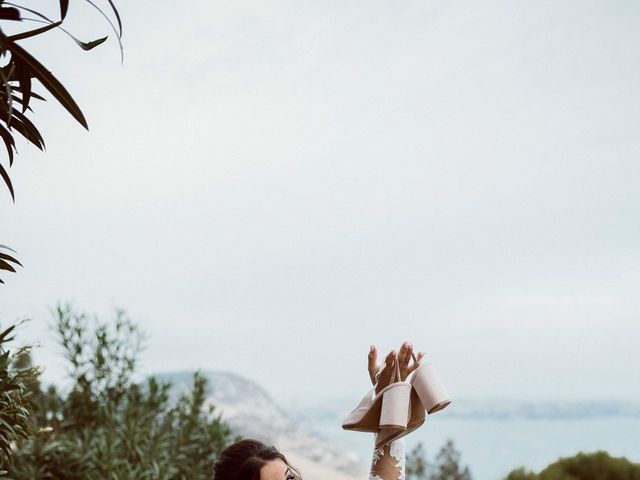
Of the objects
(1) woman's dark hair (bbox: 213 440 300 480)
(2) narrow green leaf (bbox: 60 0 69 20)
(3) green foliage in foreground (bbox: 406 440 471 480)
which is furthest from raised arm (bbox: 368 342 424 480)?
(3) green foliage in foreground (bbox: 406 440 471 480)

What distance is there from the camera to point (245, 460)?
1590 mm

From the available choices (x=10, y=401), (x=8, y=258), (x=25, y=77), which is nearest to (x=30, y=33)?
(x=25, y=77)

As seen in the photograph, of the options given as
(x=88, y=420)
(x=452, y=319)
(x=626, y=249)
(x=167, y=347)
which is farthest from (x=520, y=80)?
(x=88, y=420)

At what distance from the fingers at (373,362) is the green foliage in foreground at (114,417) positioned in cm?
256

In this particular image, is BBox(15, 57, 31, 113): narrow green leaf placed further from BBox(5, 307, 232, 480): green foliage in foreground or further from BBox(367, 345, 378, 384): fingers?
BBox(5, 307, 232, 480): green foliage in foreground

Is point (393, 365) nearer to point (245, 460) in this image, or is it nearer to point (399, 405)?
point (399, 405)

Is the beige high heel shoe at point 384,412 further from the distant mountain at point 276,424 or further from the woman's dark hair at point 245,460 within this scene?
the distant mountain at point 276,424

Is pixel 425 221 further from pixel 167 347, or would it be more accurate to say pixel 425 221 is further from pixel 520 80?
pixel 167 347

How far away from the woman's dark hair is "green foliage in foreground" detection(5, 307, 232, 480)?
253cm

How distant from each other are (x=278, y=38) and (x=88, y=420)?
8.95 feet

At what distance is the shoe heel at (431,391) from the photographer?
1.61 metres

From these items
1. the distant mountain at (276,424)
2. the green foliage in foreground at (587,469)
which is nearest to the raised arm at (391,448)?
the green foliage in foreground at (587,469)

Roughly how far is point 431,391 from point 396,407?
0.10 m

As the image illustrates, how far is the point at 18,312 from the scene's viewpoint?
1.99 metres
